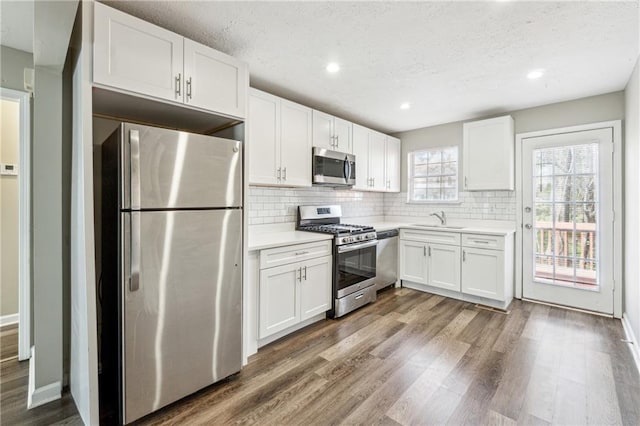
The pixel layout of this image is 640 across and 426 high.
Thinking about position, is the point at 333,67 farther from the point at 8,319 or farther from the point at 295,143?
the point at 8,319

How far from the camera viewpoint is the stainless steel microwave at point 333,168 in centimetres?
330

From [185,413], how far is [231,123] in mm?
1964

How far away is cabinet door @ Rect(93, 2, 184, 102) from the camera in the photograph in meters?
1.57

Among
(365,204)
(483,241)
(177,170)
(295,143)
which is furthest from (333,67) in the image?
(483,241)

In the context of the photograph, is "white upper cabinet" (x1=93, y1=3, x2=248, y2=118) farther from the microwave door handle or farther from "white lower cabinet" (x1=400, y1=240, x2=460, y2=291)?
"white lower cabinet" (x1=400, y1=240, x2=460, y2=291)

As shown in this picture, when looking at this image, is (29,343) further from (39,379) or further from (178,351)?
(178,351)

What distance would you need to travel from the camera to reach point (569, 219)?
342 centimetres

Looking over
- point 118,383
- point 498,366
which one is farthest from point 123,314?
point 498,366

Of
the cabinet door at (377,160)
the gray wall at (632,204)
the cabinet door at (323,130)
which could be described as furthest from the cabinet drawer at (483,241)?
the cabinet door at (323,130)

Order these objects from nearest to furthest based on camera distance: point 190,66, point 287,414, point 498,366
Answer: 1. point 287,414
2. point 190,66
3. point 498,366

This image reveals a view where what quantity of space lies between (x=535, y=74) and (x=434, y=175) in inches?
78.1

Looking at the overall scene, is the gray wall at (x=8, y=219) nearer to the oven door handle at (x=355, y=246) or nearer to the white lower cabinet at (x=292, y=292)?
the white lower cabinet at (x=292, y=292)

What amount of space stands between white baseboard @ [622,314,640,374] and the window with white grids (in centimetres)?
215

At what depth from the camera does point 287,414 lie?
1.77m
